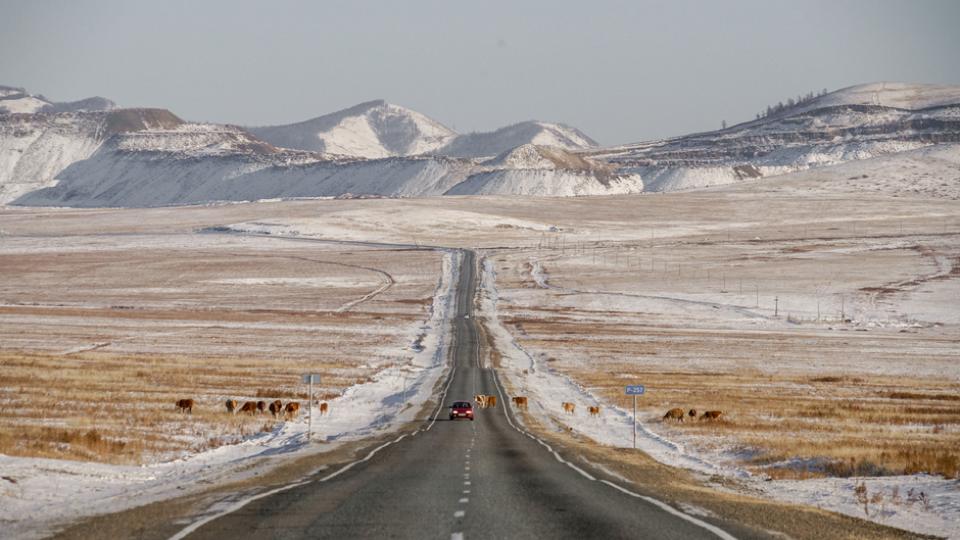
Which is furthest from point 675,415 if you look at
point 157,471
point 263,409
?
point 157,471

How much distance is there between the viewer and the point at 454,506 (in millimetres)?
18250

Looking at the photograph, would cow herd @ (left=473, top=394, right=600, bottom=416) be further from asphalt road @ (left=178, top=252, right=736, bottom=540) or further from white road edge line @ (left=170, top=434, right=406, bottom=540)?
white road edge line @ (left=170, top=434, right=406, bottom=540)

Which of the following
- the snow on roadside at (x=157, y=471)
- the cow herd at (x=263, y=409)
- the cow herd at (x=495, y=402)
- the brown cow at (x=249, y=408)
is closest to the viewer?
the snow on roadside at (x=157, y=471)

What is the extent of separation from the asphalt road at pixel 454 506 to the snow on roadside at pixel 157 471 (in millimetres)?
2596

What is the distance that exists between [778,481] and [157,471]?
46.3 feet

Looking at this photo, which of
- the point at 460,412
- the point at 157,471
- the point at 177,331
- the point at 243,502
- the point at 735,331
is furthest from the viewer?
the point at 735,331

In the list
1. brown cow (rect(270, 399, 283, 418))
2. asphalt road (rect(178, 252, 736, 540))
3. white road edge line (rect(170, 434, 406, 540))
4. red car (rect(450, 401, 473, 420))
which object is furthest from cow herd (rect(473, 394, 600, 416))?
white road edge line (rect(170, 434, 406, 540))

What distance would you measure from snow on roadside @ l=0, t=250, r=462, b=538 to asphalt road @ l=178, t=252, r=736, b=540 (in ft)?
8.52

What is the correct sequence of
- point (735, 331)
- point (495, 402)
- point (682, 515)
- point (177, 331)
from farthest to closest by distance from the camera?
point (735, 331) → point (177, 331) → point (495, 402) → point (682, 515)

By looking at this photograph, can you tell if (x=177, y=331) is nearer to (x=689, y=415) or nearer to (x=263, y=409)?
(x=263, y=409)

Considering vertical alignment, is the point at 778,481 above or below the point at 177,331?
above

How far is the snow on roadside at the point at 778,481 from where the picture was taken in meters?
19.8

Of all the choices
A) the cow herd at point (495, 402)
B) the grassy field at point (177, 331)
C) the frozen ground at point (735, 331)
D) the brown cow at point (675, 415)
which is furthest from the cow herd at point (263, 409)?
the brown cow at point (675, 415)

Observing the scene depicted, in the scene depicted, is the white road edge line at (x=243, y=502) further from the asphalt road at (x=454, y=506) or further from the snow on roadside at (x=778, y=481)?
the snow on roadside at (x=778, y=481)
